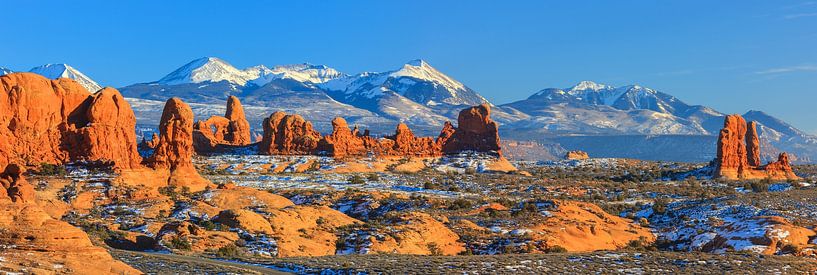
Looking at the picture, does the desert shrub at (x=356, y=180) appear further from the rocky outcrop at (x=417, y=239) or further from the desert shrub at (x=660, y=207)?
the rocky outcrop at (x=417, y=239)

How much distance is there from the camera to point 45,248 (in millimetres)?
25953

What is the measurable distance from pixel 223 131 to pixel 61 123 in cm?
6095

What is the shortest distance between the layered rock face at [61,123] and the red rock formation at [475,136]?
57875mm

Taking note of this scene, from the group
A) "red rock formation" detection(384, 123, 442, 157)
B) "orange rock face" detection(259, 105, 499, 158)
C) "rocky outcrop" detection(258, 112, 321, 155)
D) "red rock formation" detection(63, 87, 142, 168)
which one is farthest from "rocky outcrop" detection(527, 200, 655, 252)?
"rocky outcrop" detection(258, 112, 321, 155)

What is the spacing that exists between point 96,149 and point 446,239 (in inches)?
888

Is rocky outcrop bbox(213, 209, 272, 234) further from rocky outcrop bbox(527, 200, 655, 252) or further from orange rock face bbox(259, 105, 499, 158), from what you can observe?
orange rock face bbox(259, 105, 499, 158)

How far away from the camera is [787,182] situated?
85.3 metres

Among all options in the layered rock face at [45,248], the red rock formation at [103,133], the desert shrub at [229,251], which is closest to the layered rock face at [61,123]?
the red rock formation at [103,133]

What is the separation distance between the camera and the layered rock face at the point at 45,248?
24.3 m

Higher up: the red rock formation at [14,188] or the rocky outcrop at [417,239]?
the red rock formation at [14,188]

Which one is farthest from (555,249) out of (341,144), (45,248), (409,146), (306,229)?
(409,146)

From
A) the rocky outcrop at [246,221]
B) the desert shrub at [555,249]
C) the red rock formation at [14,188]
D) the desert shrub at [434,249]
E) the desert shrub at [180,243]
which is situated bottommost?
the desert shrub at [434,249]

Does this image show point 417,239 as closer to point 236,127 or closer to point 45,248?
point 45,248

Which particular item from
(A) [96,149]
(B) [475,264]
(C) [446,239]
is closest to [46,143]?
(A) [96,149]
